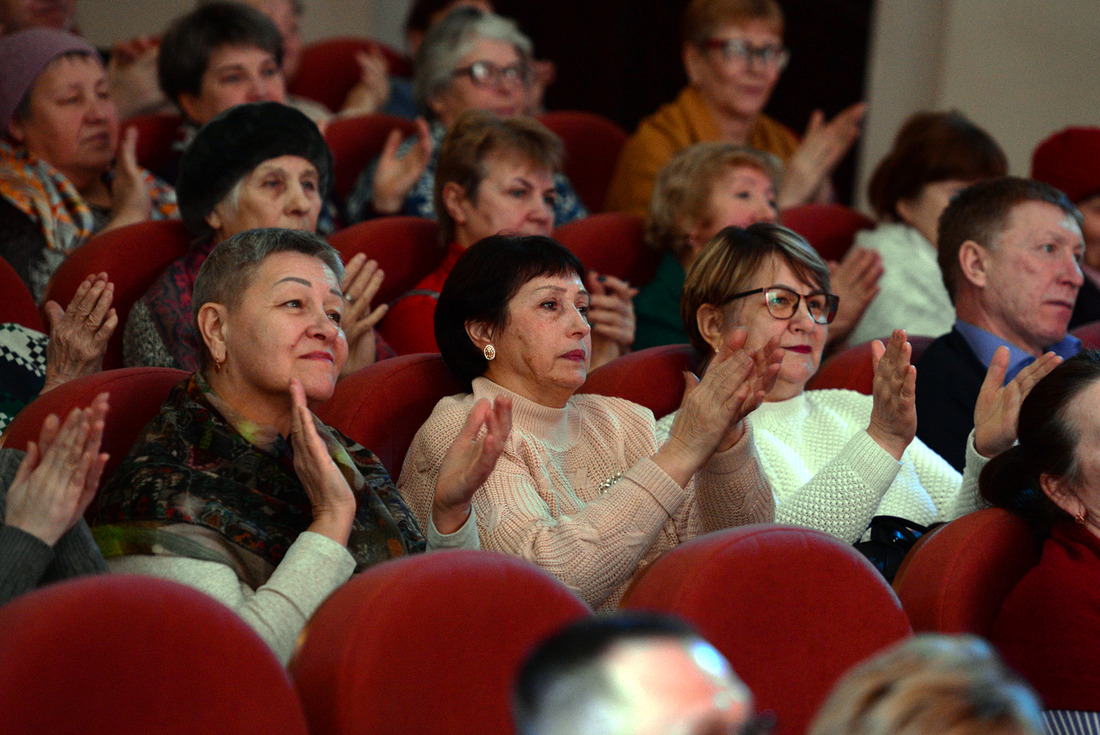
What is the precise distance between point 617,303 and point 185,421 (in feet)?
3.88

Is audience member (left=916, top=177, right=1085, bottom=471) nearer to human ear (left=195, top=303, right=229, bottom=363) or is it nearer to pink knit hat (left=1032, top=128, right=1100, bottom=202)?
pink knit hat (left=1032, top=128, right=1100, bottom=202)

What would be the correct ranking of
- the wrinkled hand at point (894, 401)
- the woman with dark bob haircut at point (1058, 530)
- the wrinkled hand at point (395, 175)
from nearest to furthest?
the woman with dark bob haircut at point (1058, 530), the wrinkled hand at point (894, 401), the wrinkled hand at point (395, 175)

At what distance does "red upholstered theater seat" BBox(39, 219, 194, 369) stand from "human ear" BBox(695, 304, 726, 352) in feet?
3.59

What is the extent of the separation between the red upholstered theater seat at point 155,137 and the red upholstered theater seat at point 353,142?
17.7 inches

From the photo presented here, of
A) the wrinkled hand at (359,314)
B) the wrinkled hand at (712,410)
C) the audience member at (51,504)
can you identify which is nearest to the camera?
the audience member at (51,504)

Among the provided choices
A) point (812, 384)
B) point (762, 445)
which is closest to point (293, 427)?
point (762, 445)

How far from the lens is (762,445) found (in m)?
2.14

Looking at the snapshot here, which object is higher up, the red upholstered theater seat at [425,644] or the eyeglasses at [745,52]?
the eyeglasses at [745,52]

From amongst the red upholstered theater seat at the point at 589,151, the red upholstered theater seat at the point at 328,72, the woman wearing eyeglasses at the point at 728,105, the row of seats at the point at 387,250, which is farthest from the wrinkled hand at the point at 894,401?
the red upholstered theater seat at the point at 328,72

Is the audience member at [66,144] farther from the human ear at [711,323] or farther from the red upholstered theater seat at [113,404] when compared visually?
the human ear at [711,323]

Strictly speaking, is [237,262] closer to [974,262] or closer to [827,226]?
[974,262]

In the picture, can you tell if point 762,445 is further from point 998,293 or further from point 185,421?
point 185,421

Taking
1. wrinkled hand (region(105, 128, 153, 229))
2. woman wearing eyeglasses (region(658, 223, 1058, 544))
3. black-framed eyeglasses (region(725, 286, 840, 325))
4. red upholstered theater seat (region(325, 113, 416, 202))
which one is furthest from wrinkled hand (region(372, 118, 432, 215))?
black-framed eyeglasses (region(725, 286, 840, 325))

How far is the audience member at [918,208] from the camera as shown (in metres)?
3.04
